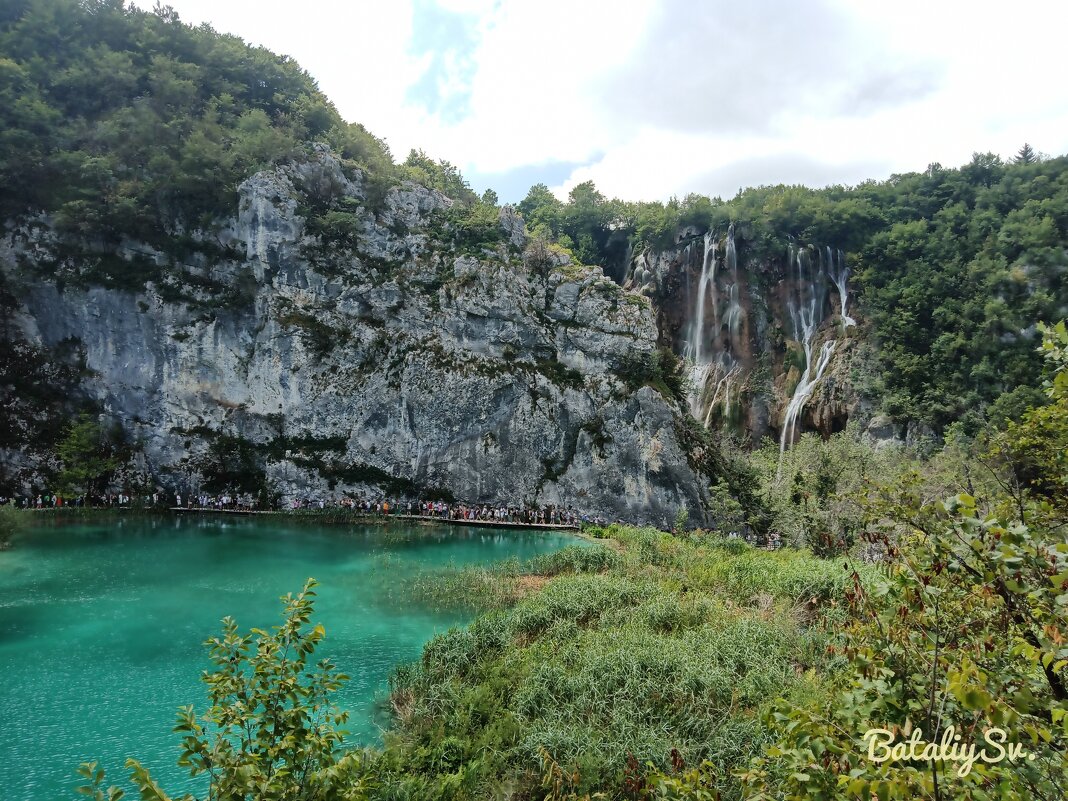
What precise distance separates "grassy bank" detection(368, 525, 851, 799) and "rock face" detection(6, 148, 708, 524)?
2048 centimetres

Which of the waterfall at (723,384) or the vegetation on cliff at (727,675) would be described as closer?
the vegetation on cliff at (727,675)

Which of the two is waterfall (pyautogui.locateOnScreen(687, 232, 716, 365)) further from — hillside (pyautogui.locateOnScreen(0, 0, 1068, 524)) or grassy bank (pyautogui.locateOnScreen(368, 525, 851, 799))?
grassy bank (pyautogui.locateOnScreen(368, 525, 851, 799))

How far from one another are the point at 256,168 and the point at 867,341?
48059 millimetres

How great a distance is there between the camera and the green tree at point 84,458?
99.5 feet

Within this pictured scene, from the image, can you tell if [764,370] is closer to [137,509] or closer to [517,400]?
[517,400]

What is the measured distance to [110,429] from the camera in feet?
109

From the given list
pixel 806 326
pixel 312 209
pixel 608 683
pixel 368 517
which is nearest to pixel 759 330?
pixel 806 326

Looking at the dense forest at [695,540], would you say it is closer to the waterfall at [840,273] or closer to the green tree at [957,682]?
the green tree at [957,682]

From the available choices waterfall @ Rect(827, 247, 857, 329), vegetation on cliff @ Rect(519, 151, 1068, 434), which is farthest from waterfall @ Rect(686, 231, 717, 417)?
waterfall @ Rect(827, 247, 857, 329)

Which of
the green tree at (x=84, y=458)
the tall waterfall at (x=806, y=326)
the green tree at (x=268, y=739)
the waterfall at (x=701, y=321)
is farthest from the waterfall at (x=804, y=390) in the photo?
the green tree at (x=84, y=458)

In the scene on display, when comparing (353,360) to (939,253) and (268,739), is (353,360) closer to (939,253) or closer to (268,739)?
(268,739)

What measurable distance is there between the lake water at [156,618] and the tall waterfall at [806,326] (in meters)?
25.9

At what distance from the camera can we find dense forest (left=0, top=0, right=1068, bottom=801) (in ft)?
9.20

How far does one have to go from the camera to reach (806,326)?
1865 inches
